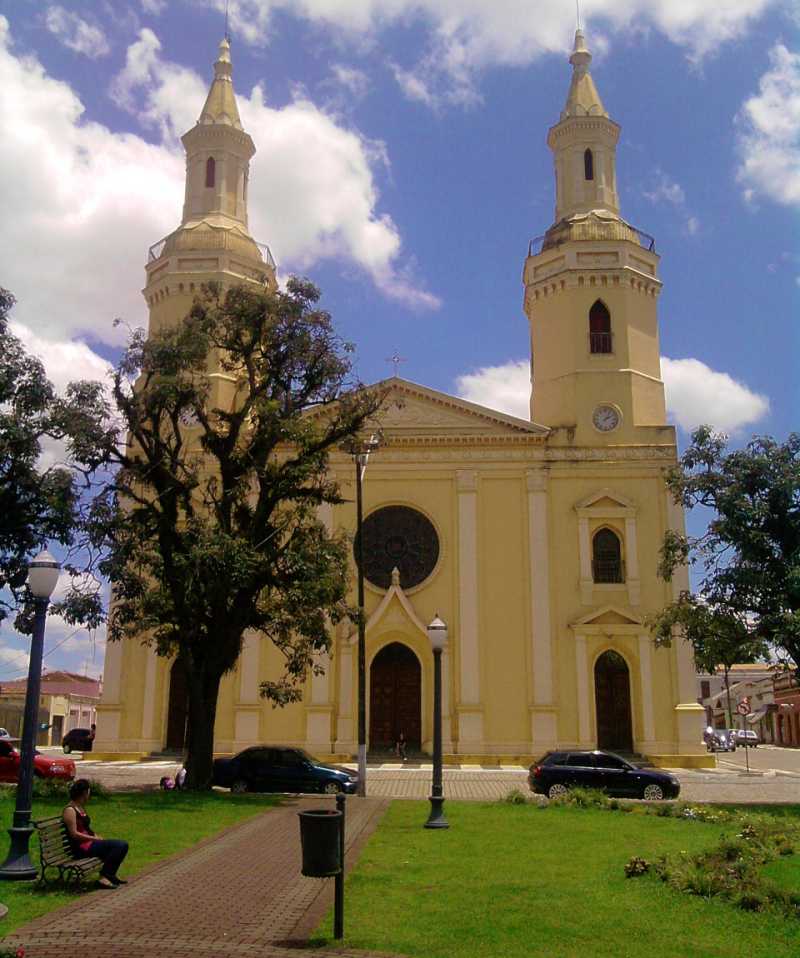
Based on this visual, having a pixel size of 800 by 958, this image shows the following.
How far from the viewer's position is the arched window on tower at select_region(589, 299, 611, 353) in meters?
36.8

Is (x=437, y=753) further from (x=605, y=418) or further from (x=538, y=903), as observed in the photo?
(x=605, y=418)

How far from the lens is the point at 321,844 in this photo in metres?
8.62

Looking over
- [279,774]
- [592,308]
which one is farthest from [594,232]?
[279,774]

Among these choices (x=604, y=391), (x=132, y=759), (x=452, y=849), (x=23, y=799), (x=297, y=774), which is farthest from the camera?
(x=604, y=391)

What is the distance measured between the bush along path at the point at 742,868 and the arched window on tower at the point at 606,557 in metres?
19.9

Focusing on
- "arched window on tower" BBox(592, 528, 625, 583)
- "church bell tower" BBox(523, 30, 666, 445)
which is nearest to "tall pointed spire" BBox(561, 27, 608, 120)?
"church bell tower" BBox(523, 30, 666, 445)

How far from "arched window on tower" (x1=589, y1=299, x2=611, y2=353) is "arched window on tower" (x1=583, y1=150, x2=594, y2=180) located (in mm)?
5655

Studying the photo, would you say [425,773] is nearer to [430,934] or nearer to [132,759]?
[132,759]

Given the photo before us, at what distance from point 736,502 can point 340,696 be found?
1685 centimetres

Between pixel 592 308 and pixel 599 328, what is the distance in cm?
78

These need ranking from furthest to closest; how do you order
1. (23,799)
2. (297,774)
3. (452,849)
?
(297,774) < (452,849) < (23,799)

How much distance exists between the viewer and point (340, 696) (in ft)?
112

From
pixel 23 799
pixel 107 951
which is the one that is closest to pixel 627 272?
pixel 23 799

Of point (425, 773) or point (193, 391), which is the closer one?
point (193, 391)
